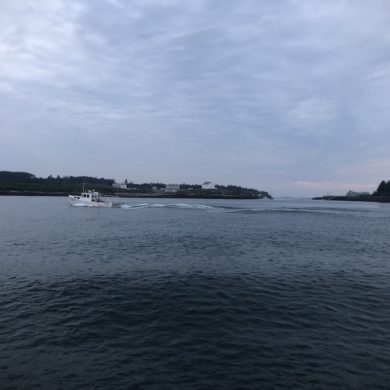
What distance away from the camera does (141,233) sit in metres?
45.1

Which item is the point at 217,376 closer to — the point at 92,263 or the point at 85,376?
the point at 85,376

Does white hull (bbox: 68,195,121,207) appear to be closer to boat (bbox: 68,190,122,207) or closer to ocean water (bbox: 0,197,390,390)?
boat (bbox: 68,190,122,207)

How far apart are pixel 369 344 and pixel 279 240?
27.9 meters

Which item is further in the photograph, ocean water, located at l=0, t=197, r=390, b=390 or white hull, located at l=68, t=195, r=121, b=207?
white hull, located at l=68, t=195, r=121, b=207

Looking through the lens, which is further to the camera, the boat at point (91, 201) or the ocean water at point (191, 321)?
the boat at point (91, 201)

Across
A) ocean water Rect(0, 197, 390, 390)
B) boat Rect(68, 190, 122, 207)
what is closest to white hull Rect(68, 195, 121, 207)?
boat Rect(68, 190, 122, 207)

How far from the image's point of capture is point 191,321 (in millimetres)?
15109

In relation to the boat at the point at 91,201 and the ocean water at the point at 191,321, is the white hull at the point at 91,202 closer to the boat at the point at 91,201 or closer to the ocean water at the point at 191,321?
the boat at the point at 91,201

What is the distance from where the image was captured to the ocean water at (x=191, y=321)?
10680 millimetres

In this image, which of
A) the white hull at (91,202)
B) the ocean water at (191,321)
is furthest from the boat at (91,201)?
the ocean water at (191,321)

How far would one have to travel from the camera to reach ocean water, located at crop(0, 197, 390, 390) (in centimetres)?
1068

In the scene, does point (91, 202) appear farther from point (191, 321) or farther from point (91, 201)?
point (191, 321)

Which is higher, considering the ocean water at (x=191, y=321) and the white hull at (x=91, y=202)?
the white hull at (x=91, y=202)

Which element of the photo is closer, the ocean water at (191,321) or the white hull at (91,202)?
the ocean water at (191,321)
